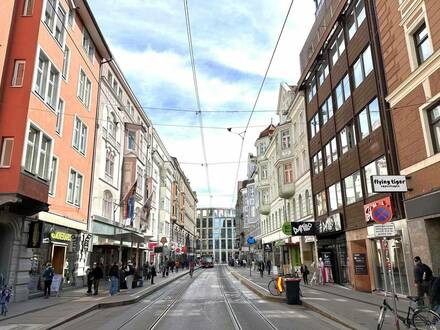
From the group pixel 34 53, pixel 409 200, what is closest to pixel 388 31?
pixel 409 200

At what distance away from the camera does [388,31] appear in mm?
18281

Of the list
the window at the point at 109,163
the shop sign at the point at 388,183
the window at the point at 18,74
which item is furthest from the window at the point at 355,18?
the window at the point at 109,163

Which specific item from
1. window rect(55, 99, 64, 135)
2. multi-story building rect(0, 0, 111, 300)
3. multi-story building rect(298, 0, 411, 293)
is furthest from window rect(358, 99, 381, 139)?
window rect(55, 99, 64, 135)

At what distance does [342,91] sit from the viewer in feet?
80.2

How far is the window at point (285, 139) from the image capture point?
128 feet

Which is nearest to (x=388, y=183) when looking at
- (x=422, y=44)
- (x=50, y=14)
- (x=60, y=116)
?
(x=422, y=44)

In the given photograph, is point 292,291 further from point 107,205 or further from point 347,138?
point 107,205

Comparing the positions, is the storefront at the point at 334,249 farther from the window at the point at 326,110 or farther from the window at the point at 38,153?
the window at the point at 38,153

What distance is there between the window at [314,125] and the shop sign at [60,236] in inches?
740

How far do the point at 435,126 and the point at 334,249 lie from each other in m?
14.2

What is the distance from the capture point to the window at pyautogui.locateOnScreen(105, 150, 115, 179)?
33.5 meters

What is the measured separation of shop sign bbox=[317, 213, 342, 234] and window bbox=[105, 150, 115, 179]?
702 inches

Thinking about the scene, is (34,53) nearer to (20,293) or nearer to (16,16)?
(16,16)

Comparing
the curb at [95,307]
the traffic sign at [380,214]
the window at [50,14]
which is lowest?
the curb at [95,307]
